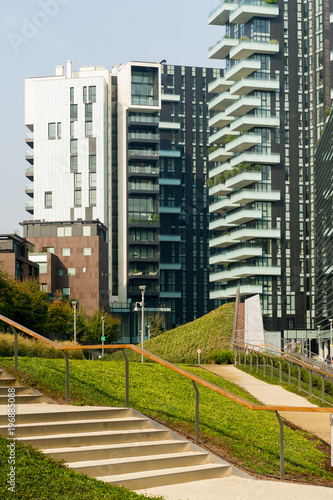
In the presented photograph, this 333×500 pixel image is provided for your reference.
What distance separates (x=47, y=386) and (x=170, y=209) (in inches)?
4454

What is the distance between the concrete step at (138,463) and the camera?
9.95m

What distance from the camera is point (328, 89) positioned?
365 ft

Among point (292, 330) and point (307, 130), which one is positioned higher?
point (307, 130)

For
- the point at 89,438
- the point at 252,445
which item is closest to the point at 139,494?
the point at 89,438

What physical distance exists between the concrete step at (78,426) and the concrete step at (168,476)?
1471mm

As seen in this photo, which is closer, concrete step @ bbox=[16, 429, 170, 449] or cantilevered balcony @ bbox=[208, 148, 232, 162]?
concrete step @ bbox=[16, 429, 170, 449]

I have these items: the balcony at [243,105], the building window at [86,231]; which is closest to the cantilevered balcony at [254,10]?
the balcony at [243,105]

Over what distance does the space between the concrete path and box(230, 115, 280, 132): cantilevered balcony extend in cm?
6813

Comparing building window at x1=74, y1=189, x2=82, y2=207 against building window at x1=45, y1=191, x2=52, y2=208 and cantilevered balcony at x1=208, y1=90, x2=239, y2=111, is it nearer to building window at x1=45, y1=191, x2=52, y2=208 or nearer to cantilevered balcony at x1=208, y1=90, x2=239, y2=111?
building window at x1=45, y1=191, x2=52, y2=208

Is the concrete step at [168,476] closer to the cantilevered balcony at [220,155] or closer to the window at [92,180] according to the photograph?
the cantilevered balcony at [220,155]

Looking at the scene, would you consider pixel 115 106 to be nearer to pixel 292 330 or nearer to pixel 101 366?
pixel 292 330

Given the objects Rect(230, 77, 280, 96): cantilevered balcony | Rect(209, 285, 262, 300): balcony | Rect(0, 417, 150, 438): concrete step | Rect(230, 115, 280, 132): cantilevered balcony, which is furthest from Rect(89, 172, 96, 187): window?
Rect(0, 417, 150, 438): concrete step

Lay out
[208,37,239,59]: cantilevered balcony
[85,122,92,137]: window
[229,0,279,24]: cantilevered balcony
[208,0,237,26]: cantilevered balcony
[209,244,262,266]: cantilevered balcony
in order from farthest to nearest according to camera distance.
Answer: [85,122,92,137]: window → [208,0,237,26]: cantilevered balcony → [208,37,239,59]: cantilevered balcony → [229,0,279,24]: cantilevered balcony → [209,244,262,266]: cantilevered balcony

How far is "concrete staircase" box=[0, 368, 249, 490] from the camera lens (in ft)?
33.4
